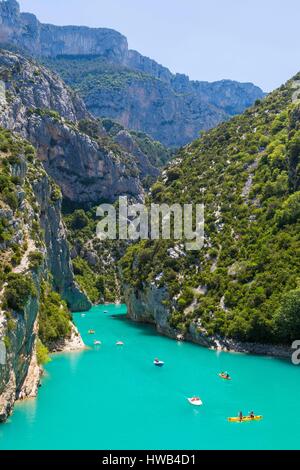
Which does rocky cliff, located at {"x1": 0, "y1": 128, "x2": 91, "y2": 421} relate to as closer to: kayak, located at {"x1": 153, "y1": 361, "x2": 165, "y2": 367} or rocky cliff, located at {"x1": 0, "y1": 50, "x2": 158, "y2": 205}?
kayak, located at {"x1": 153, "y1": 361, "x2": 165, "y2": 367}


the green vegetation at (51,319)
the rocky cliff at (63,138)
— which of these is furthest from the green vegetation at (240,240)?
the rocky cliff at (63,138)

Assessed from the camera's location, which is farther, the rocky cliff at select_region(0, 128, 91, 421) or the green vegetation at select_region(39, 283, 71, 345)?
the green vegetation at select_region(39, 283, 71, 345)

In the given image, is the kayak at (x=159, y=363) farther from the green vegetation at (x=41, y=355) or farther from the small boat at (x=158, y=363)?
the green vegetation at (x=41, y=355)

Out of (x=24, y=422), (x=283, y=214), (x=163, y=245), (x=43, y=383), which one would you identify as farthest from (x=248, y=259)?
(x=24, y=422)
